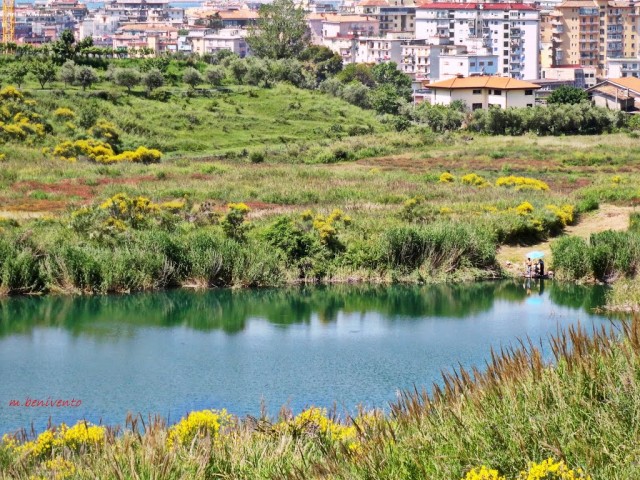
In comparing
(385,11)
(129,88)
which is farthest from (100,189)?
(385,11)

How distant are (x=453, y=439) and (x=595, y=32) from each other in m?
170

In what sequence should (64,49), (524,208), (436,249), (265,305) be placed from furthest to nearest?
(64,49) < (524,208) < (436,249) < (265,305)

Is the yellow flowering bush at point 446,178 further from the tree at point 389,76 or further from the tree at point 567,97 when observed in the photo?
the tree at point 389,76

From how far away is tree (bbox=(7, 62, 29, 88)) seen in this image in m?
68.3

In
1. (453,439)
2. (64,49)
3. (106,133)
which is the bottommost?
(453,439)

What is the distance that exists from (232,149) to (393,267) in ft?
99.2

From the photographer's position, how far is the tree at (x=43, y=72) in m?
69.3

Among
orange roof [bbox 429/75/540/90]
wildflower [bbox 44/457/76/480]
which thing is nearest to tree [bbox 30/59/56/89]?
orange roof [bbox 429/75/540/90]

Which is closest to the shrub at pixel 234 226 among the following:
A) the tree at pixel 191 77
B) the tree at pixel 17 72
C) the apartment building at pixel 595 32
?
the tree at pixel 17 72

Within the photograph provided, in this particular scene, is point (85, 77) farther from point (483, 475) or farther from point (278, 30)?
point (483, 475)

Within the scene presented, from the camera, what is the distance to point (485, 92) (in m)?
90.2

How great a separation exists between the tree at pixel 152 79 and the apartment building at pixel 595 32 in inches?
4333

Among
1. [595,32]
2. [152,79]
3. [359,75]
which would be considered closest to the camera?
[152,79]

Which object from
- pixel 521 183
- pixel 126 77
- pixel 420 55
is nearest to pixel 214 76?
pixel 126 77
